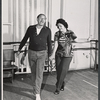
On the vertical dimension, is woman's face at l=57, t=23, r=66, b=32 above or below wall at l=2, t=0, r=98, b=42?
below

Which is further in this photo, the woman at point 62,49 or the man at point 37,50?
the woman at point 62,49

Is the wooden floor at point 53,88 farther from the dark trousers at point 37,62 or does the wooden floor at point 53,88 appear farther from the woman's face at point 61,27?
the woman's face at point 61,27

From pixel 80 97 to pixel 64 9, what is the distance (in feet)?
6.87

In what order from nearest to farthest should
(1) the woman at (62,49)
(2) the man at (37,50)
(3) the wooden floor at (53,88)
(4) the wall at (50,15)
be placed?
1. (2) the man at (37,50)
2. (3) the wooden floor at (53,88)
3. (1) the woman at (62,49)
4. (4) the wall at (50,15)

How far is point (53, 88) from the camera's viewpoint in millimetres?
3027

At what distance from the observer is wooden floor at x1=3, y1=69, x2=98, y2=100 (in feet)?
8.61

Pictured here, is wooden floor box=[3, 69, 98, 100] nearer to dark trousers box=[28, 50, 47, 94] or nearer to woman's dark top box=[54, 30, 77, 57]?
dark trousers box=[28, 50, 47, 94]

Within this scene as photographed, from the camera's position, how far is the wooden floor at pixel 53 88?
262 cm

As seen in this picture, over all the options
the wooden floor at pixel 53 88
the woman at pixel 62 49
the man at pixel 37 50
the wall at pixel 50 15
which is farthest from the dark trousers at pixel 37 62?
the wall at pixel 50 15

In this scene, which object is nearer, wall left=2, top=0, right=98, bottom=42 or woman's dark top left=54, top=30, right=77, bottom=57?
woman's dark top left=54, top=30, right=77, bottom=57

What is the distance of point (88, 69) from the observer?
4469mm

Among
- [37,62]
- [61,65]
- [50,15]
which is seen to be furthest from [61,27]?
[50,15]

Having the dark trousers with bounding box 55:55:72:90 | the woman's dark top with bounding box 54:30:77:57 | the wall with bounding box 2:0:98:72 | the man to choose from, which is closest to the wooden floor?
the dark trousers with bounding box 55:55:72:90

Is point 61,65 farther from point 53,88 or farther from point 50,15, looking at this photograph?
point 50,15
